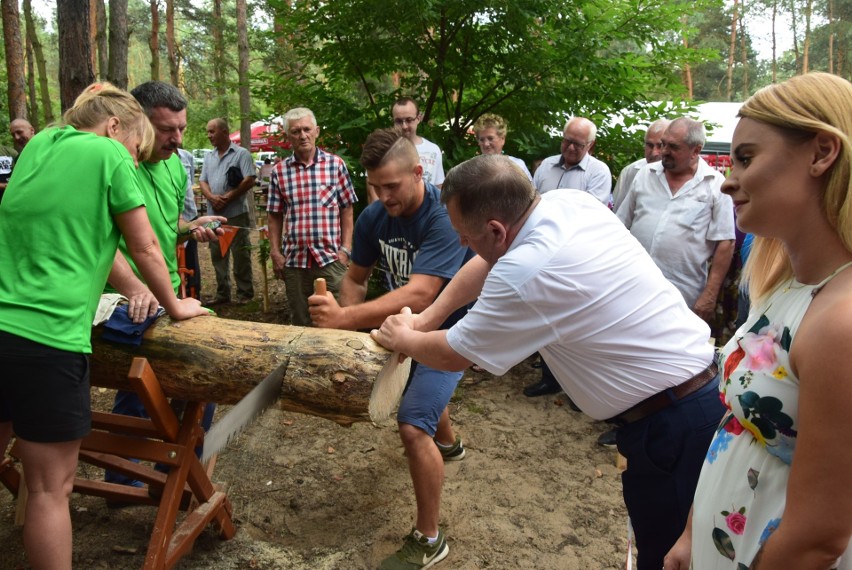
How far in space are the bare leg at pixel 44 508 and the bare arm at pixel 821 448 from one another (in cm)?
221

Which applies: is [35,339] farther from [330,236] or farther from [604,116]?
[604,116]

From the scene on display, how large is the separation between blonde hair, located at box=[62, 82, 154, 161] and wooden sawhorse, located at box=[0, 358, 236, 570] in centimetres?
91

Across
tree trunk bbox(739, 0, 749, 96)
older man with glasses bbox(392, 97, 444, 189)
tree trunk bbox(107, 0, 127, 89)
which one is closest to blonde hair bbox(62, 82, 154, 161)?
older man with glasses bbox(392, 97, 444, 189)

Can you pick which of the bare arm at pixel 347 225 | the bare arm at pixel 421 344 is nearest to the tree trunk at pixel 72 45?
the bare arm at pixel 347 225

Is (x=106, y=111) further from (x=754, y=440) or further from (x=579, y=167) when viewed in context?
(x=579, y=167)

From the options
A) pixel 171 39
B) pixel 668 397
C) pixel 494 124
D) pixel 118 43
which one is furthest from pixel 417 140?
pixel 171 39

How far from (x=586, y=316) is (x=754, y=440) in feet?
2.17

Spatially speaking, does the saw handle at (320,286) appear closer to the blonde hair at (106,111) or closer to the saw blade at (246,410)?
the saw blade at (246,410)

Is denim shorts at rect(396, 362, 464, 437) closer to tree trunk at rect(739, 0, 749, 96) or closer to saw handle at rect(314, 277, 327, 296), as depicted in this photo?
saw handle at rect(314, 277, 327, 296)

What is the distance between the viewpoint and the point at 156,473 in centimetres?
290

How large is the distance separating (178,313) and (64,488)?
0.75m

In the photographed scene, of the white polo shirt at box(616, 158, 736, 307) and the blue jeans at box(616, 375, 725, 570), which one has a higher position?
the white polo shirt at box(616, 158, 736, 307)

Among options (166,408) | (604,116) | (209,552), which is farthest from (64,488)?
(604,116)

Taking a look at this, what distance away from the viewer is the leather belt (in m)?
1.93
